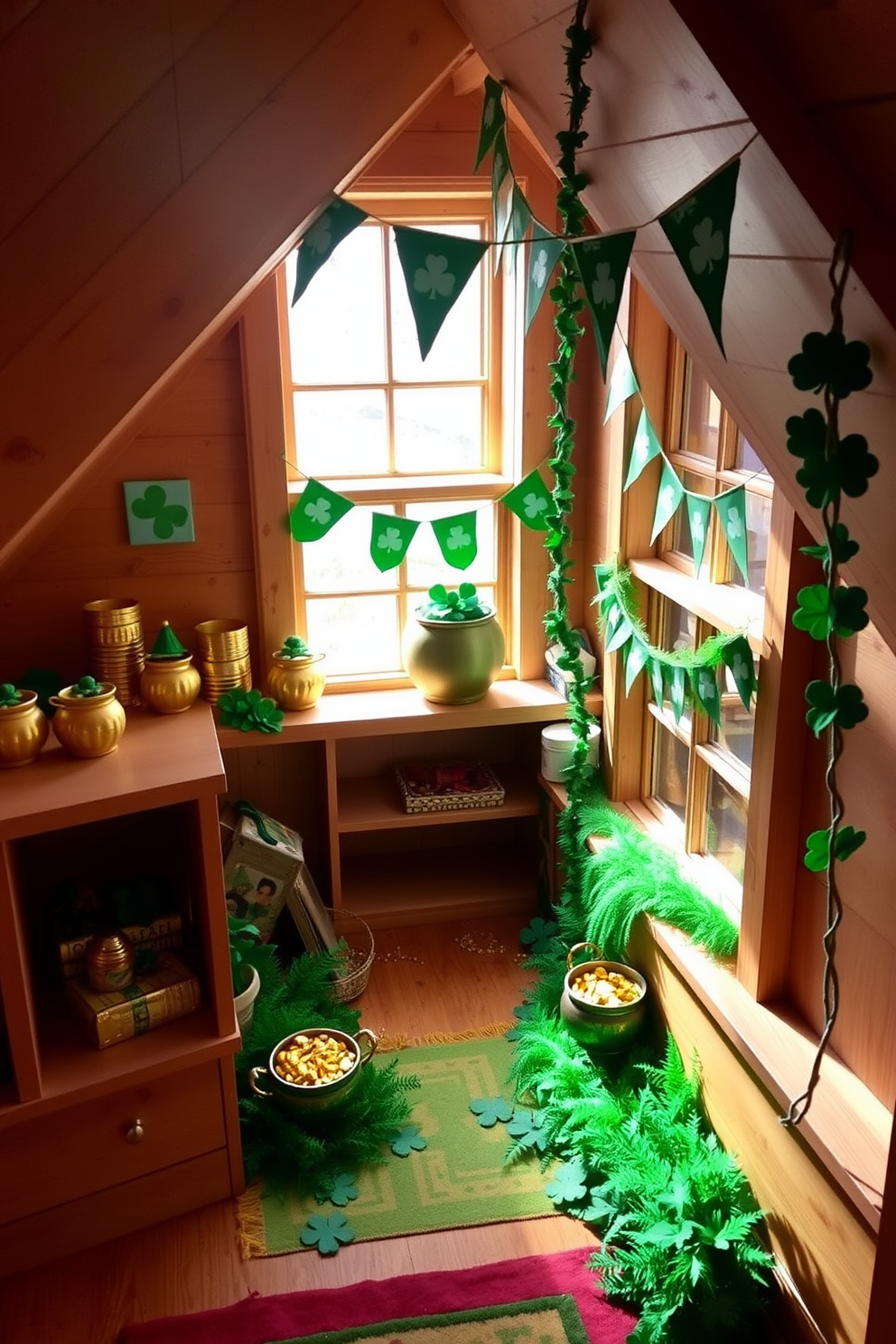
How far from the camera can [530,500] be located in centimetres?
231

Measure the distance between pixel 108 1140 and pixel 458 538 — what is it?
1322 millimetres

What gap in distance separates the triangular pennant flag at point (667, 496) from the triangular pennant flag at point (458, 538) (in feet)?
1.39

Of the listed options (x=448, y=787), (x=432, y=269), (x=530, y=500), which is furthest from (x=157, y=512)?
(x=432, y=269)

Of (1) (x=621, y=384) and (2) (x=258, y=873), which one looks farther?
(2) (x=258, y=873)

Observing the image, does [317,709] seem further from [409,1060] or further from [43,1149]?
[43,1149]

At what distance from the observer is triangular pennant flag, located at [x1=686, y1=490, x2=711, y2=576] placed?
196 cm

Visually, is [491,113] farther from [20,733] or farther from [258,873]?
[258,873]

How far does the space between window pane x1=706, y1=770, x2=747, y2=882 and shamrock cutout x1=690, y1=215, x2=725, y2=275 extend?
1236 millimetres

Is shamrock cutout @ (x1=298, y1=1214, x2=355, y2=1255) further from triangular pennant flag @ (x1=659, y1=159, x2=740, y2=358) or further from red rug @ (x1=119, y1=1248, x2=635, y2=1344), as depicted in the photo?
triangular pennant flag @ (x1=659, y1=159, x2=740, y2=358)

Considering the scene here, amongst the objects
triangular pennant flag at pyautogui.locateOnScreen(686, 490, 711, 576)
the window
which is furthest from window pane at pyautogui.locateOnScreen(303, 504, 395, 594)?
triangular pennant flag at pyautogui.locateOnScreen(686, 490, 711, 576)

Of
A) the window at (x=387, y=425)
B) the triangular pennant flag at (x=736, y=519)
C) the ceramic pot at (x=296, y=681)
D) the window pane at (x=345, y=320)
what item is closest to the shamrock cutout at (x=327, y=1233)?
the ceramic pot at (x=296, y=681)

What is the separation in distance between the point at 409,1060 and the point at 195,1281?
0.64 meters

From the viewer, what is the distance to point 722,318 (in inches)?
45.4

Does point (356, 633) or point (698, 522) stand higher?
point (698, 522)
